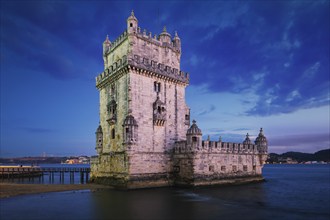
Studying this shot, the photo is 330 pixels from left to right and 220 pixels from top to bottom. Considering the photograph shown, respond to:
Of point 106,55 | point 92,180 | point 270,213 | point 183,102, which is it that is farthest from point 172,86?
point 270,213

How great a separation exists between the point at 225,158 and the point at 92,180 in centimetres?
1835

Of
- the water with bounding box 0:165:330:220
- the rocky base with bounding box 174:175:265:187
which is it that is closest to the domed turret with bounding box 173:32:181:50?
the rocky base with bounding box 174:175:265:187

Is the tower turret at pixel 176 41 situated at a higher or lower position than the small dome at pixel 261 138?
higher

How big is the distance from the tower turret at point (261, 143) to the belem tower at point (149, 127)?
7155 mm

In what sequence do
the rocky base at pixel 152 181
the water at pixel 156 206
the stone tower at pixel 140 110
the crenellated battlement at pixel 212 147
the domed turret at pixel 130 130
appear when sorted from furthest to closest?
the crenellated battlement at pixel 212 147
the stone tower at pixel 140 110
the rocky base at pixel 152 181
the domed turret at pixel 130 130
the water at pixel 156 206

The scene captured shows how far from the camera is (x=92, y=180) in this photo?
129 ft

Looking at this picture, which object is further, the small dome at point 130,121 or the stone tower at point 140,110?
the stone tower at point 140,110

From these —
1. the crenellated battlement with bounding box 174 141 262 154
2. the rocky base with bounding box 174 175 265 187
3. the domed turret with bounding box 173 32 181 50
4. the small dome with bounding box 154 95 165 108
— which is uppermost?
the domed turret with bounding box 173 32 181 50

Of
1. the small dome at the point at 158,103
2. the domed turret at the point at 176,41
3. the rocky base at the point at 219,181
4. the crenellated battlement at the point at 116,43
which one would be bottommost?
the rocky base at the point at 219,181

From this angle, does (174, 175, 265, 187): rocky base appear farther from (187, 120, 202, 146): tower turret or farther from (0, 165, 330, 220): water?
(187, 120, 202, 146): tower turret

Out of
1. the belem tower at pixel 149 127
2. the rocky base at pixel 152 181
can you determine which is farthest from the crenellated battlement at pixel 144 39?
the rocky base at pixel 152 181

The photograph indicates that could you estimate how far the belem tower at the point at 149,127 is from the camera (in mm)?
32156

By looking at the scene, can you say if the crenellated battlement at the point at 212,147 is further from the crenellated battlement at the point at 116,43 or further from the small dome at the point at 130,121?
the crenellated battlement at the point at 116,43

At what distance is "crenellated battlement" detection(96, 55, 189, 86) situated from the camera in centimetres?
3259
